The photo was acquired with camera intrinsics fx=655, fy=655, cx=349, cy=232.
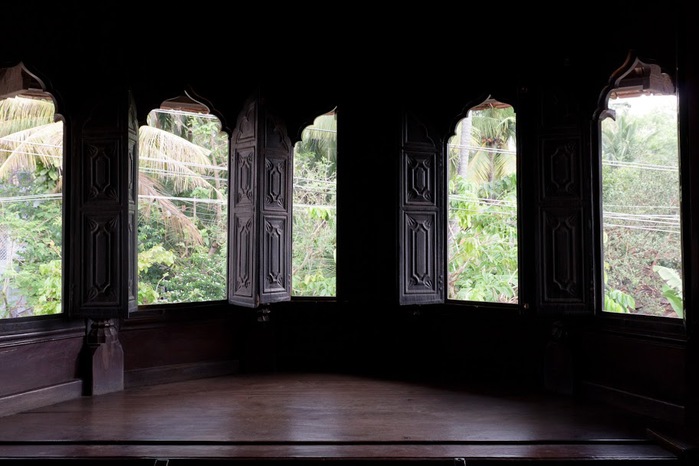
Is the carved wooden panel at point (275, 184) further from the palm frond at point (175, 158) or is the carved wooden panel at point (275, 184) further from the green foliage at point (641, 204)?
the green foliage at point (641, 204)

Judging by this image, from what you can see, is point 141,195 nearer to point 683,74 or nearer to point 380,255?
point 380,255

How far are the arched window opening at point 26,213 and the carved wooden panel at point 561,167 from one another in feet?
10.5

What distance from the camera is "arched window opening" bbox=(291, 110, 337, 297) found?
530 cm

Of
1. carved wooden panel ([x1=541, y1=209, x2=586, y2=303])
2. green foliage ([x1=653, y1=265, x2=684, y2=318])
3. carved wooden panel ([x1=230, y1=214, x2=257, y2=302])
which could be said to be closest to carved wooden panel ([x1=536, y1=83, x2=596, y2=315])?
carved wooden panel ([x1=541, y1=209, x2=586, y2=303])

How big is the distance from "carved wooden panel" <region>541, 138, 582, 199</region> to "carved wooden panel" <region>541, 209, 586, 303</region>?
0.41 ft

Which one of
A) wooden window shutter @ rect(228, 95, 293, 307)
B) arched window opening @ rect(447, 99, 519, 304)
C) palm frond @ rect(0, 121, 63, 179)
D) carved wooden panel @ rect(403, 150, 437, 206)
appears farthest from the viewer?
arched window opening @ rect(447, 99, 519, 304)

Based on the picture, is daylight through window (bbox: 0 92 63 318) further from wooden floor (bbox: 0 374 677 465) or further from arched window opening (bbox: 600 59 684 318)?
arched window opening (bbox: 600 59 684 318)

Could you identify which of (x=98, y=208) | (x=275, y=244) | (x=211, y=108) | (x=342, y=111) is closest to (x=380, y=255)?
(x=275, y=244)

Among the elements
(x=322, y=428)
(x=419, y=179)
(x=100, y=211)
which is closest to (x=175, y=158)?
(x=100, y=211)

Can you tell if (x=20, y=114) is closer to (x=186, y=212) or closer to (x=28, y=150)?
(x=28, y=150)

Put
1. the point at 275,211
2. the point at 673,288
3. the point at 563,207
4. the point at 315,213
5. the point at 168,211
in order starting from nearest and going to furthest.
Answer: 1. the point at 673,288
2. the point at 563,207
3. the point at 275,211
4. the point at 315,213
5. the point at 168,211

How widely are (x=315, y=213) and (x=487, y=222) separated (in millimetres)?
1373

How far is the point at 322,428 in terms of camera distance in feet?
11.4

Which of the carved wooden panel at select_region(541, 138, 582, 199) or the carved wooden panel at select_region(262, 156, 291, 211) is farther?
the carved wooden panel at select_region(262, 156, 291, 211)
